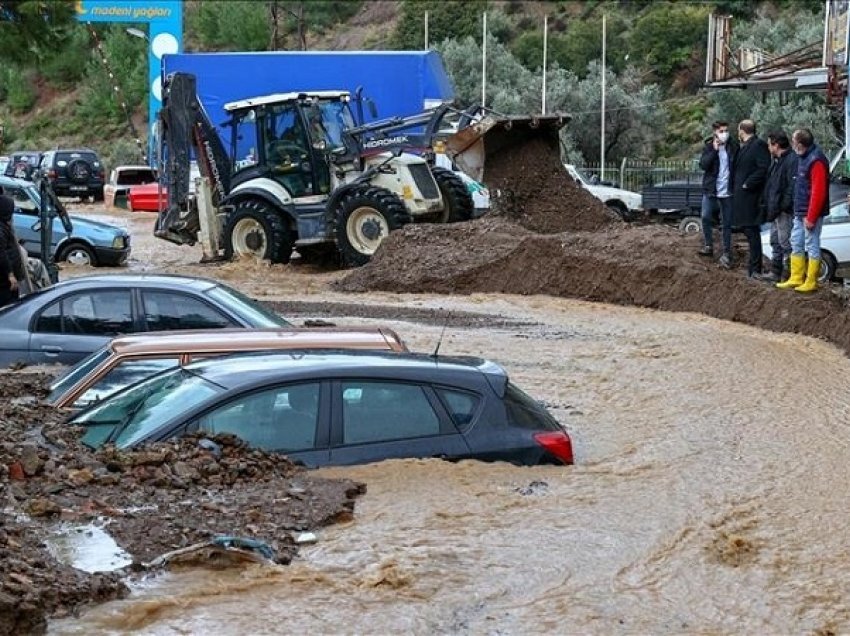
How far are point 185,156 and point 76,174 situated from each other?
24.8 m

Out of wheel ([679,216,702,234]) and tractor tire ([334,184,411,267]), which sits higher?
tractor tire ([334,184,411,267])

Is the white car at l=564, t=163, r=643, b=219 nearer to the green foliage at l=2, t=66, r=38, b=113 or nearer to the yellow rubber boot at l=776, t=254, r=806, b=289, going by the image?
the yellow rubber boot at l=776, t=254, r=806, b=289

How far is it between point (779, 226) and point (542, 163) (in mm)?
7962

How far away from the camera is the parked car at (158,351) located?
10273 millimetres

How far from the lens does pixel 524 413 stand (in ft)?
29.6

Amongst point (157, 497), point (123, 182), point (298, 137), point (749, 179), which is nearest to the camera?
point (157, 497)

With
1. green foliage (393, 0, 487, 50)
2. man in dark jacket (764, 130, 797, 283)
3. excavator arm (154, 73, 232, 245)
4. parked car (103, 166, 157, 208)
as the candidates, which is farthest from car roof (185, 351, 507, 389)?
green foliage (393, 0, 487, 50)

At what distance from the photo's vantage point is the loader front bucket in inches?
936

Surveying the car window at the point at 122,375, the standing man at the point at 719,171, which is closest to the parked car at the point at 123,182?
the standing man at the point at 719,171

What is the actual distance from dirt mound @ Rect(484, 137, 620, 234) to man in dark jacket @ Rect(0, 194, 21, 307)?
35.1 ft

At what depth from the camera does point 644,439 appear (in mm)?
11266

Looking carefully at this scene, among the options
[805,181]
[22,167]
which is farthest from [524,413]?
[22,167]

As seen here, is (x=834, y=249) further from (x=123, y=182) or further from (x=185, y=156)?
(x=123, y=182)

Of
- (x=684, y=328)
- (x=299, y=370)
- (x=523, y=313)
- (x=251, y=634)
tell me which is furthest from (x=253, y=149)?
(x=251, y=634)
